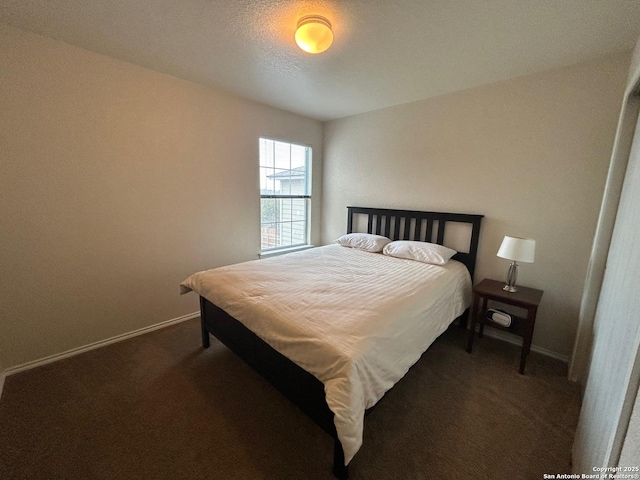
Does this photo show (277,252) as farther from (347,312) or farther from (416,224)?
Answer: (347,312)

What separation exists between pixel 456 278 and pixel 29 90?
363 cm

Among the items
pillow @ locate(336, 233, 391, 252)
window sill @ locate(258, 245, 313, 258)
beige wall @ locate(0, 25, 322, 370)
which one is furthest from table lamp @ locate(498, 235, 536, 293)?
beige wall @ locate(0, 25, 322, 370)

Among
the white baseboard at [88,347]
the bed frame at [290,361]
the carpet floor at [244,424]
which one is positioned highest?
the bed frame at [290,361]

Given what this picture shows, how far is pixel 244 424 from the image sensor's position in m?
1.54

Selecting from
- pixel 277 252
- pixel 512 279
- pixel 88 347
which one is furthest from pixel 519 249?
A: pixel 88 347

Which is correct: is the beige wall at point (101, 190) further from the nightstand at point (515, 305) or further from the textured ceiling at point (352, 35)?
the nightstand at point (515, 305)

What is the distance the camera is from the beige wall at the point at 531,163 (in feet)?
6.60

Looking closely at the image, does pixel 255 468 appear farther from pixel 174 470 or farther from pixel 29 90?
pixel 29 90

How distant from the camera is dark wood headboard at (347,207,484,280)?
8.65 feet

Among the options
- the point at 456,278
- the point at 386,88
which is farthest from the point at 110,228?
the point at 456,278

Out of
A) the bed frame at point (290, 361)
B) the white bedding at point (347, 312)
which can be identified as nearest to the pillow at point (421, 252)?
the white bedding at point (347, 312)

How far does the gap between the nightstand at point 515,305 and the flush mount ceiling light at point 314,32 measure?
2.28 meters

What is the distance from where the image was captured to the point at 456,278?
2.34 metres

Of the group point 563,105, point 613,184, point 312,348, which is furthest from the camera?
point 563,105
